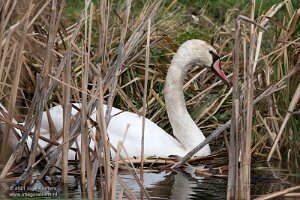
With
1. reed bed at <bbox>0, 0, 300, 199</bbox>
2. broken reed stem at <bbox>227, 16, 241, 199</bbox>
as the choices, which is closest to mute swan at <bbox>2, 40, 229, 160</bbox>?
reed bed at <bbox>0, 0, 300, 199</bbox>

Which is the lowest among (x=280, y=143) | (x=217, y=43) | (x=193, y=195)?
(x=193, y=195)

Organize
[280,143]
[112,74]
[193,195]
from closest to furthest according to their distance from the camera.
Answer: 1. [112,74]
2. [193,195]
3. [280,143]

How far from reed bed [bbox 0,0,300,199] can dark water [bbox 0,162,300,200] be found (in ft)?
0.29

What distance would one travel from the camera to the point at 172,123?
8.55m

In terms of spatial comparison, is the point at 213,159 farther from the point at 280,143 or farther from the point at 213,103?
the point at 213,103

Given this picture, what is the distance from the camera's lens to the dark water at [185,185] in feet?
21.2

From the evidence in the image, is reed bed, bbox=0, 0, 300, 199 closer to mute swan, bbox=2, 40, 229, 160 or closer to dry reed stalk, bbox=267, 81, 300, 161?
dry reed stalk, bbox=267, 81, 300, 161

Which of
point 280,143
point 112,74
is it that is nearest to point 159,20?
point 280,143

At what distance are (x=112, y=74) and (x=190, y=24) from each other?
5.69 m

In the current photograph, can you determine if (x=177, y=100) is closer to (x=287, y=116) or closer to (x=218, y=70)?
(x=218, y=70)

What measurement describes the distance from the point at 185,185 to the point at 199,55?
1.87m

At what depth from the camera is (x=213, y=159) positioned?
8.01 m

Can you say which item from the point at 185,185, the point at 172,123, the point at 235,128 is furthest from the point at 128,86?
the point at 235,128

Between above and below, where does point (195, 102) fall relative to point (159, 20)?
below
